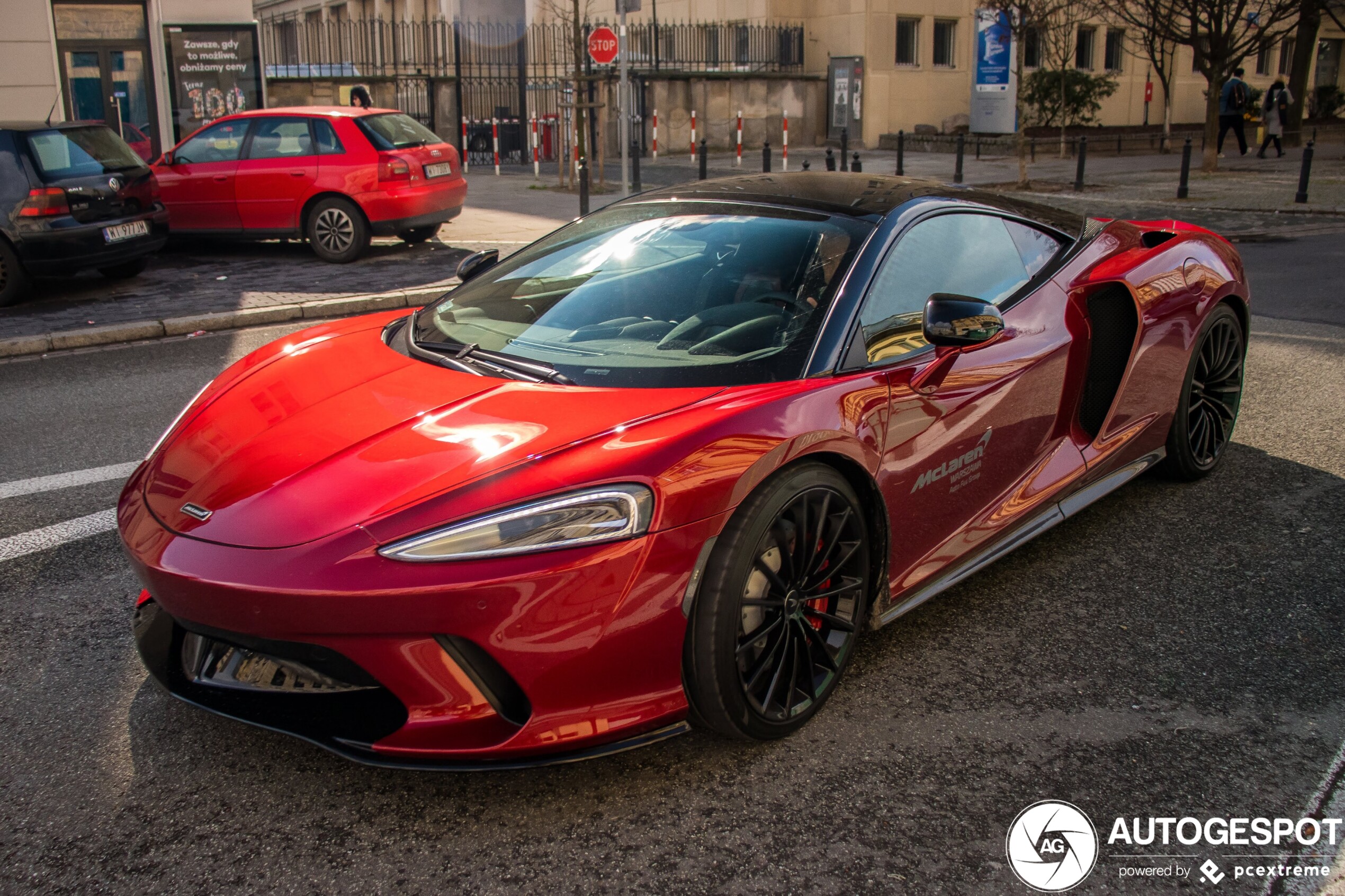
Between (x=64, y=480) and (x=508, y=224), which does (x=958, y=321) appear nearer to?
(x=64, y=480)

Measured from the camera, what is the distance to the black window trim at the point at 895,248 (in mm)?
3117

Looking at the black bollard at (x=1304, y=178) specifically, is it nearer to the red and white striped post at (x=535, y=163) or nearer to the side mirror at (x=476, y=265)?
the red and white striped post at (x=535, y=163)

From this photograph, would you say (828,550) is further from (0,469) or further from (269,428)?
(0,469)

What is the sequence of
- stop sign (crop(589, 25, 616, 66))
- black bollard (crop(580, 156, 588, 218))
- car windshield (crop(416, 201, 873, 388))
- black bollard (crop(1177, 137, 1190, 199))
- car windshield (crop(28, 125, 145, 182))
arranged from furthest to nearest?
stop sign (crop(589, 25, 616, 66)) → black bollard (crop(1177, 137, 1190, 199)) → black bollard (crop(580, 156, 588, 218)) → car windshield (crop(28, 125, 145, 182)) → car windshield (crop(416, 201, 873, 388))

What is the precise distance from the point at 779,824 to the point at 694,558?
62 centimetres

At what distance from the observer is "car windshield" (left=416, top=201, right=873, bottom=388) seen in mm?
3086

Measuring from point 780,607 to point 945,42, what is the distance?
32.1 metres

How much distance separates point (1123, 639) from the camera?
3471 mm

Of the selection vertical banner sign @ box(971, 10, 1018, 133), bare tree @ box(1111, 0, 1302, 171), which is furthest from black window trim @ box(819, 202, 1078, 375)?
vertical banner sign @ box(971, 10, 1018, 133)

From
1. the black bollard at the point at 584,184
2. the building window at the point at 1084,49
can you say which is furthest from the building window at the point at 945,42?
the black bollard at the point at 584,184

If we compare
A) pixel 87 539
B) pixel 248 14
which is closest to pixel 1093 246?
pixel 87 539

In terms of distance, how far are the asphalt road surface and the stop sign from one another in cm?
1406

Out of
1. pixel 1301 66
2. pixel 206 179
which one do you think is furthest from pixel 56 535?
pixel 1301 66

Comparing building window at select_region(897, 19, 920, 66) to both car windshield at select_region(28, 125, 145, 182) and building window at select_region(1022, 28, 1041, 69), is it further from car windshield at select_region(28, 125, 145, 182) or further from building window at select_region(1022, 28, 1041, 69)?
car windshield at select_region(28, 125, 145, 182)
